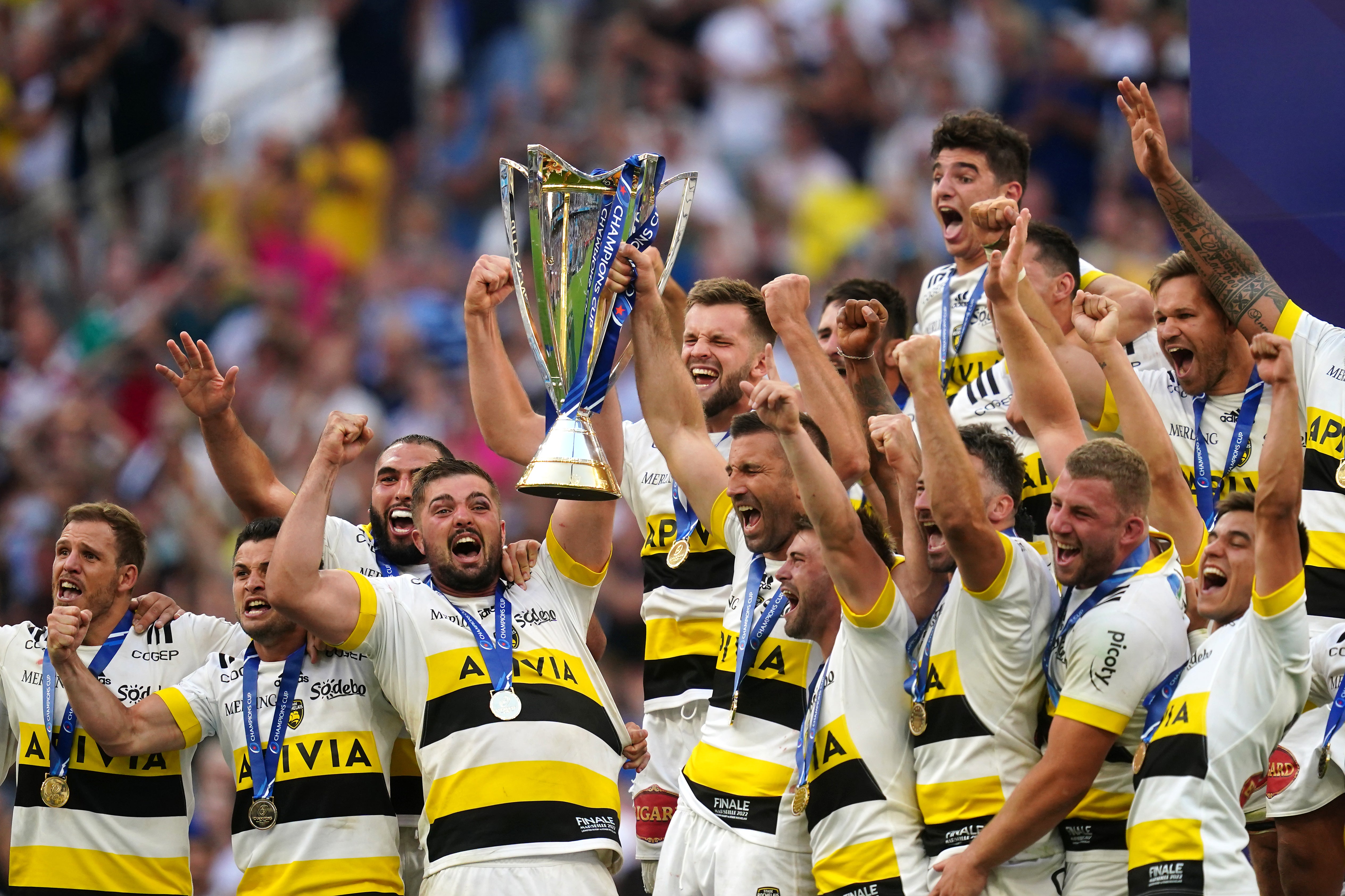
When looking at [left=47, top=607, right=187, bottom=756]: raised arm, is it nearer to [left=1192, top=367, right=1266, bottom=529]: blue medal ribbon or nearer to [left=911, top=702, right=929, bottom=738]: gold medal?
[left=911, top=702, right=929, bottom=738]: gold medal

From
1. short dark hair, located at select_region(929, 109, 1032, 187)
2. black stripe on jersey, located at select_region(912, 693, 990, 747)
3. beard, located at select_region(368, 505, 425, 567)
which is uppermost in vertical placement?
short dark hair, located at select_region(929, 109, 1032, 187)

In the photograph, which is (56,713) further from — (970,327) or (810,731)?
(970,327)

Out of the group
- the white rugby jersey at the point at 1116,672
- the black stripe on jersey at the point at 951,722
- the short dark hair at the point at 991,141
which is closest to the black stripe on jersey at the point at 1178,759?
the white rugby jersey at the point at 1116,672

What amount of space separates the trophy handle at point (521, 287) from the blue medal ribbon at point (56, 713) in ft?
6.41

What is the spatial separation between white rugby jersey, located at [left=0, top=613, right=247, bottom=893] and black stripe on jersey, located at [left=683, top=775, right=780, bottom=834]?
177 cm

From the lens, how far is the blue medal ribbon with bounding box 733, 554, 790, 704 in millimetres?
5531

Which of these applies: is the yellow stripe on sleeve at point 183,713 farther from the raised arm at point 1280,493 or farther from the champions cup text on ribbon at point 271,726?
the raised arm at point 1280,493

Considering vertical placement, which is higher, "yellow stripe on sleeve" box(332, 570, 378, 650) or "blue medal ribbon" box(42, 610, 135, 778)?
"yellow stripe on sleeve" box(332, 570, 378, 650)

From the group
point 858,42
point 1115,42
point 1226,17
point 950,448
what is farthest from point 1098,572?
point 858,42

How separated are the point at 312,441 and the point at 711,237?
10.1 feet

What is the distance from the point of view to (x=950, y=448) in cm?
490

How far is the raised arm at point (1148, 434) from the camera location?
5.56 m

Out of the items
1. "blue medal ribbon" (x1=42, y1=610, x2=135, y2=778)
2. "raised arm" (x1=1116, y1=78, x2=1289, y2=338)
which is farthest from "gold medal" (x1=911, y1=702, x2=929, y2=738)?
"blue medal ribbon" (x1=42, y1=610, x2=135, y2=778)

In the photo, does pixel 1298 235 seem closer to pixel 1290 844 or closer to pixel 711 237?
pixel 1290 844
